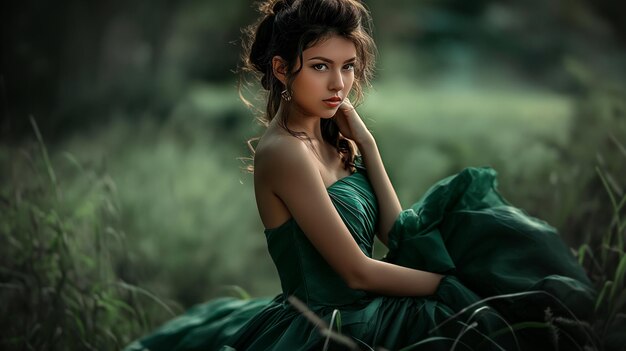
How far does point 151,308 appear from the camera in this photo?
3.21 metres

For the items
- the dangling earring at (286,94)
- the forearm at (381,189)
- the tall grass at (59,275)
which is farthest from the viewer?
the tall grass at (59,275)

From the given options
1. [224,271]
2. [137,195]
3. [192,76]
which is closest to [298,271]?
[224,271]

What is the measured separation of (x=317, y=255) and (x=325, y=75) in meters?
0.43

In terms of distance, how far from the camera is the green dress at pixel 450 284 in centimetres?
174

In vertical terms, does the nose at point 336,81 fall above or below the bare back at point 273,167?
above

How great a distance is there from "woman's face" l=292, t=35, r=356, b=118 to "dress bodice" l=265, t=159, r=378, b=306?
0.71 feet

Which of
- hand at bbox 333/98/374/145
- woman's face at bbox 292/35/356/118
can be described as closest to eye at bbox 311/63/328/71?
woman's face at bbox 292/35/356/118

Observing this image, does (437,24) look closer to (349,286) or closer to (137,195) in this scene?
(137,195)

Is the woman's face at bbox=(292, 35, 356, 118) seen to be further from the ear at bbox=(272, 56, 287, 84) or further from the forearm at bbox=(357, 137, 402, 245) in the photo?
the forearm at bbox=(357, 137, 402, 245)

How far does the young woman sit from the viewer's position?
5.77 feet

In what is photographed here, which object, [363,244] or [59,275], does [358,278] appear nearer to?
[363,244]

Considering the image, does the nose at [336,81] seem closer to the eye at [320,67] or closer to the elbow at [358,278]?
the eye at [320,67]

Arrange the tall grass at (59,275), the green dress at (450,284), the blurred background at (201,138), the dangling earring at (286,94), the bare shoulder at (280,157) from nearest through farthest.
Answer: the green dress at (450,284) → the bare shoulder at (280,157) → the dangling earring at (286,94) → the tall grass at (59,275) → the blurred background at (201,138)

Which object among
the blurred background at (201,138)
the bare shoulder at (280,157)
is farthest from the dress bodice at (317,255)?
the blurred background at (201,138)
